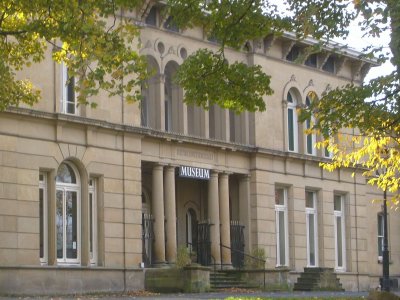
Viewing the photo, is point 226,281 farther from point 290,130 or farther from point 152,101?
point 290,130

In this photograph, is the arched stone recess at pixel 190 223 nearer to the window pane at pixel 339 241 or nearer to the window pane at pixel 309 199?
the window pane at pixel 309 199

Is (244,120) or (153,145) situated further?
(244,120)

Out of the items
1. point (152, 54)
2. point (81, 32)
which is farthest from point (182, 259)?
point (81, 32)

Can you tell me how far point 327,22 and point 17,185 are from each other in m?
14.0

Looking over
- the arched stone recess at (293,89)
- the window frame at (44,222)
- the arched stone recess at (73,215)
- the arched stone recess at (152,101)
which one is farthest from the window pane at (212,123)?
the window frame at (44,222)

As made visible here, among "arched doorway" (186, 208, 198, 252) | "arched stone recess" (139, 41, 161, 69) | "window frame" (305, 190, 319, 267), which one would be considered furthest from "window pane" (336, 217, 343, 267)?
"arched stone recess" (139, 41, 161, 69)

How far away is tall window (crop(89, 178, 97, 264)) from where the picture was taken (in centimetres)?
3509

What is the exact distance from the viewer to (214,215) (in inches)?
1602

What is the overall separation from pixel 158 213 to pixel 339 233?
1287 cm

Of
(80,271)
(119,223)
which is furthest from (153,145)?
(80,271)

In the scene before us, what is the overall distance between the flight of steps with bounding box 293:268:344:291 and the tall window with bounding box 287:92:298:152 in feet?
18.3

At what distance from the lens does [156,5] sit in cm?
3850

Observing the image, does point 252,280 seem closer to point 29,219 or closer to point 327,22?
point 29,219

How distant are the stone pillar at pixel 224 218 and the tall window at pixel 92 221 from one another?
728 centimetres
